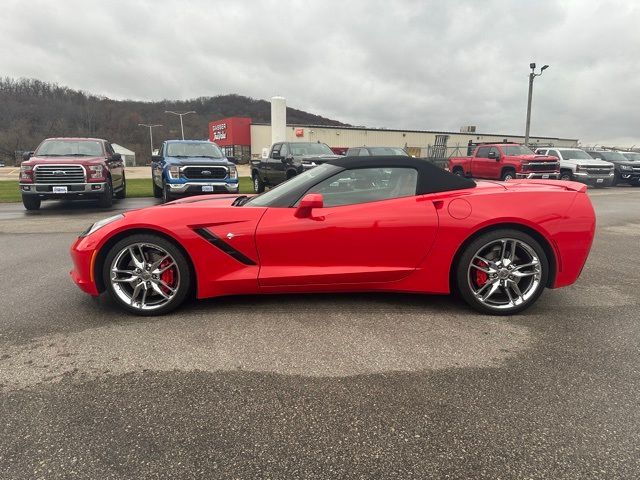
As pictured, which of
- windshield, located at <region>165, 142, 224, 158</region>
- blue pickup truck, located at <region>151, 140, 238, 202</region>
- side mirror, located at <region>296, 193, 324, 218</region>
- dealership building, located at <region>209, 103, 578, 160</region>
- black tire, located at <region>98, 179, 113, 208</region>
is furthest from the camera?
dealership building, located at <region>209, 103, 578, 160</region>

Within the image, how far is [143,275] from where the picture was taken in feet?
11.9

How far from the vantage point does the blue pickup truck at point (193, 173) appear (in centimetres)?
1089

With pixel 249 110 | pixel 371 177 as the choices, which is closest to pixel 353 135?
pixel 371 177

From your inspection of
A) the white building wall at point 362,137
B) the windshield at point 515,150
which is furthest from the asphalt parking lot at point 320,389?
the white building wall at point 362,137

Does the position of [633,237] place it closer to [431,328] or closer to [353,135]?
[431,328]

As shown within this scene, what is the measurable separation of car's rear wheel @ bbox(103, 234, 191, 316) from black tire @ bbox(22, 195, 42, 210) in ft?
30.0

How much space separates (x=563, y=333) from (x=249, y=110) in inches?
4383

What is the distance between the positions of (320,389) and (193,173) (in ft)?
30.9

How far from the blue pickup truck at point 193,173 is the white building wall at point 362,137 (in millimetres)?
35467

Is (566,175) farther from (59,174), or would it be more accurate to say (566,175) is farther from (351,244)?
(59,174)

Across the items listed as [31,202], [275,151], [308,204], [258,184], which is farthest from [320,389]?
[258,184]

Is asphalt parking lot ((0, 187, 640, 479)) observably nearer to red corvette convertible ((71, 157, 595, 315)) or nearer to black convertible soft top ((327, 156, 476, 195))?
red corvette convertible ((71, 157, 595, 315))

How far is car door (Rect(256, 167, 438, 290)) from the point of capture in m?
3.54

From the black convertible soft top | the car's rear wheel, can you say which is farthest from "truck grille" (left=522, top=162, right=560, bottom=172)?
the car's rear wheel
